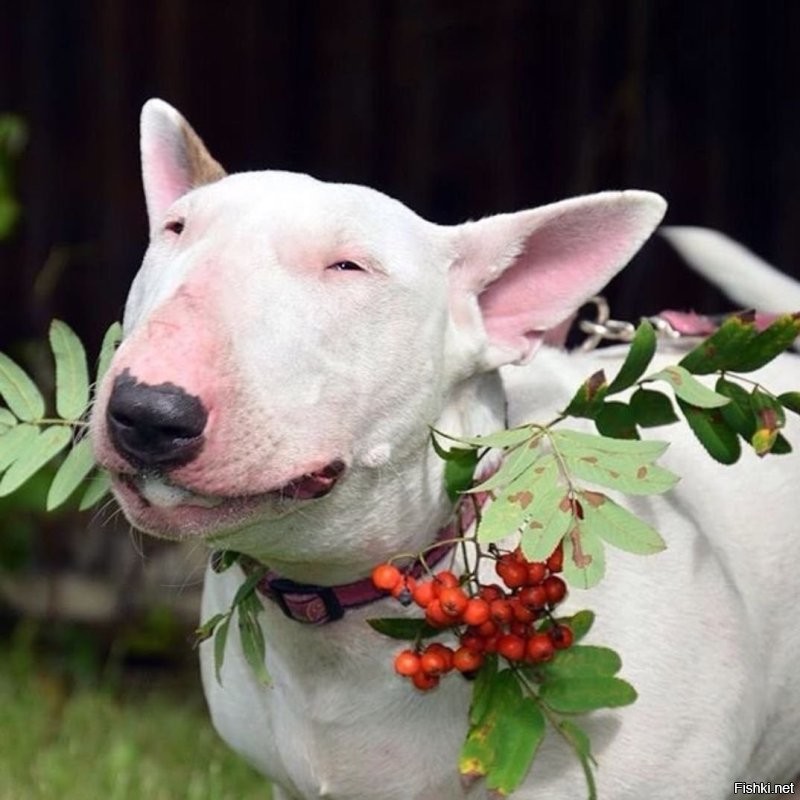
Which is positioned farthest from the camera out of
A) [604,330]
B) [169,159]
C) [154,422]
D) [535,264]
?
[604,330]

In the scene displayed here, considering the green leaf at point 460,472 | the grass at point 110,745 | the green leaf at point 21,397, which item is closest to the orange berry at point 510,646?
the green leaf at point 460,472

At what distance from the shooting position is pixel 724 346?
2613 millimetres

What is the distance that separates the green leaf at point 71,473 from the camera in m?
2.72

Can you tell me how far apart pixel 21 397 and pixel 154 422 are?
0.53 m

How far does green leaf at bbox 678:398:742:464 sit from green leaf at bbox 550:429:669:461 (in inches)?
8.7

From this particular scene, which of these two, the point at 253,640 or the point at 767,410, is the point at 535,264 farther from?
the point at 253,640

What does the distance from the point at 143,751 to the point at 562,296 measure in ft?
7.44

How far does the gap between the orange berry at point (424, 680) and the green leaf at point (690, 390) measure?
49 centimetres

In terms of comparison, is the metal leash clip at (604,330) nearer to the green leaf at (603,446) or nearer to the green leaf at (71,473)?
the green leaf at (603,446)

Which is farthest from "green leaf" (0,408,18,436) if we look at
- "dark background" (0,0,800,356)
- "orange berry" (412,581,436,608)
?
"dark background" (0,0,800,356)

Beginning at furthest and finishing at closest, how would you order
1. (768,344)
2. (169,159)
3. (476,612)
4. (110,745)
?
(110,745) < (169,159) < (768,344) < (476,612)

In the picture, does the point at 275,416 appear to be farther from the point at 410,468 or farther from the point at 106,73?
the point at 106,73

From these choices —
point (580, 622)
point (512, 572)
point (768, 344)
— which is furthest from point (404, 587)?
point (768, 344)

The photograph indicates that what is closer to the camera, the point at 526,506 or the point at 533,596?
the point at 526,506
